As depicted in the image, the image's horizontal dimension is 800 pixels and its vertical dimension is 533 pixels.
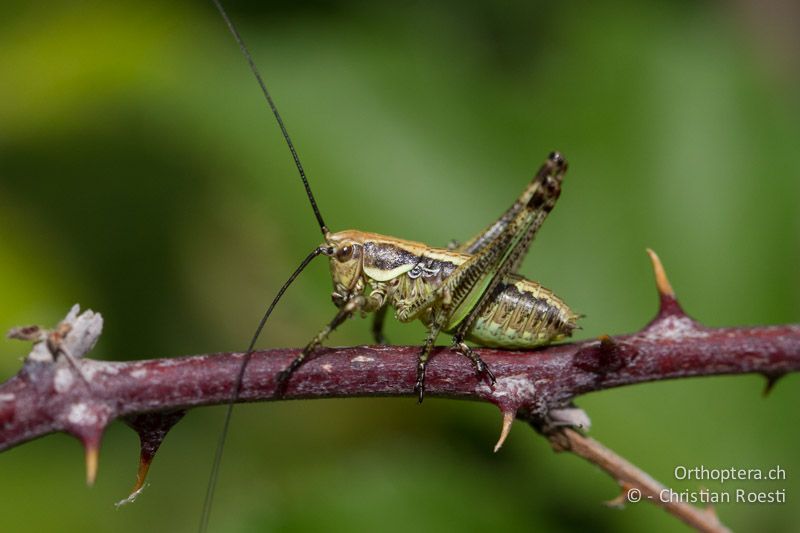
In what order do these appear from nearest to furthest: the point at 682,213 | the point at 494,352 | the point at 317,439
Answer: the point at 494,352 → the point at 682,213 → the point at 317,439

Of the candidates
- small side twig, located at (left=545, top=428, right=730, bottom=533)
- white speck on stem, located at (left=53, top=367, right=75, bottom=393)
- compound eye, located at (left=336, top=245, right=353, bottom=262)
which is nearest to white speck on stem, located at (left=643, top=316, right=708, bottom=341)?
small side twig, located at (left=545, top=428, right=730, bottom=533)

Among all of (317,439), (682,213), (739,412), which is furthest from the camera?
(317,439)

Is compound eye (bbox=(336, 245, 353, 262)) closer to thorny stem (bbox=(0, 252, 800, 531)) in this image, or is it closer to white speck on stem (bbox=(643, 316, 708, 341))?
thorny stem (bbox=(0, 252, 800, 531))

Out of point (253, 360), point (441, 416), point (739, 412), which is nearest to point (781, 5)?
point (739, 412)

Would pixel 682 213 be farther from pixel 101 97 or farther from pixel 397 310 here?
pixel 101 97

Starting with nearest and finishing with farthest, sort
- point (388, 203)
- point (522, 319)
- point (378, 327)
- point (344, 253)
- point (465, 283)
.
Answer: point (522, 319) → point (465, 283) → point (344, 253) → point (378, 327) → point (388, 203)

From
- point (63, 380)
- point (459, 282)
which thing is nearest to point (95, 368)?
point (63, 380)

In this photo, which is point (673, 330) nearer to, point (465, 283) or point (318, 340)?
point (465, 283)
